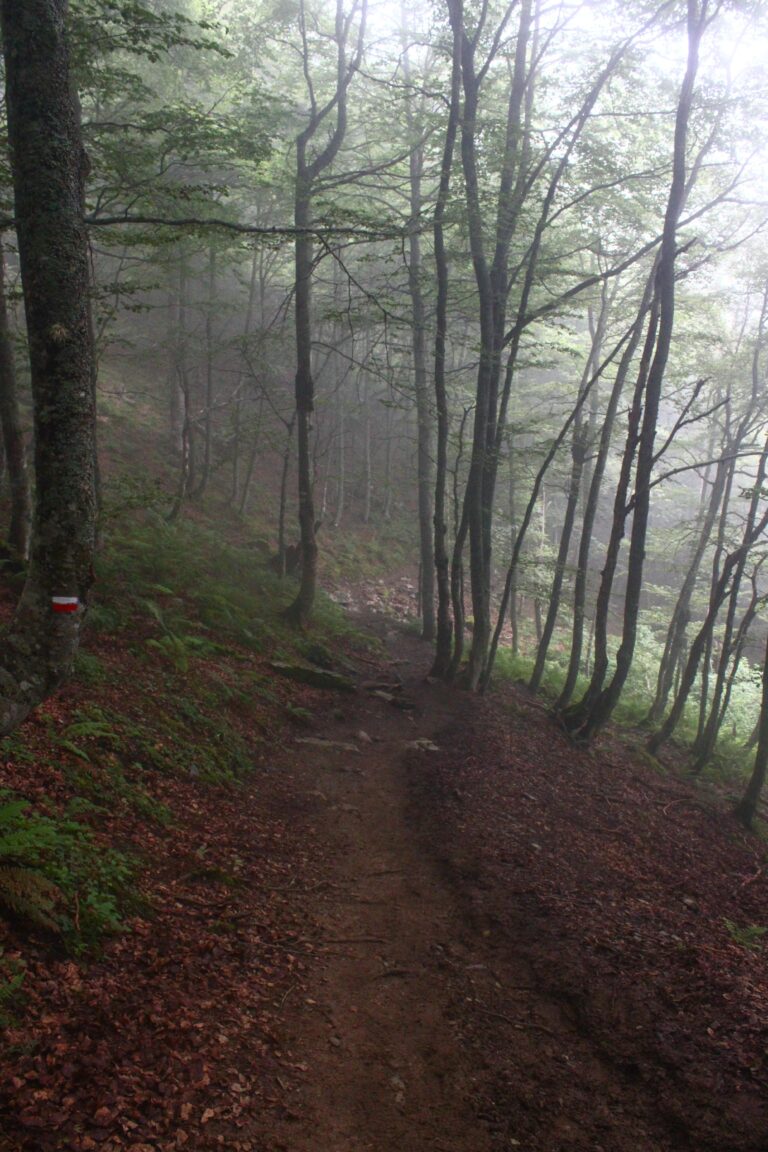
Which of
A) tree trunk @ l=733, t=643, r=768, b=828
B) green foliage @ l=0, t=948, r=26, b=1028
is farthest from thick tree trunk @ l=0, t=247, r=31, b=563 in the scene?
tree trunk @ l=733, t=643, r=768, b=828

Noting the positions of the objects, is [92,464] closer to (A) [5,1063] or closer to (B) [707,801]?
(A) [5,1063]

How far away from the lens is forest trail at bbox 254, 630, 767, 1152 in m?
3.60

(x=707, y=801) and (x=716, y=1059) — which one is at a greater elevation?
(x=716, y=1059)

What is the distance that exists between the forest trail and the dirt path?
0.01 m

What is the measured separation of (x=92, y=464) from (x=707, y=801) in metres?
12.4

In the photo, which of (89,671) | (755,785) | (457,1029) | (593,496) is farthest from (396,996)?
(593,496)

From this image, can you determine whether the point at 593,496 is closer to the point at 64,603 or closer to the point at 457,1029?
the point at 457,1029

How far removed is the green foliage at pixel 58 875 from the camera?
3793mm

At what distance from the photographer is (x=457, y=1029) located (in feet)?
14.4

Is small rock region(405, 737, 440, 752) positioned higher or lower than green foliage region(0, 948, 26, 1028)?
lower

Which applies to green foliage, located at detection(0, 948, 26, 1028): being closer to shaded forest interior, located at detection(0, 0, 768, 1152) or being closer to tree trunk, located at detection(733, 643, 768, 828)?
shaded forest interior, located at detection(0, 0, 768, 1152)

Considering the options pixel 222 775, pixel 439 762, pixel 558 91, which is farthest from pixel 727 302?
pixel 222 775

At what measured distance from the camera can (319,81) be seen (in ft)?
60.0

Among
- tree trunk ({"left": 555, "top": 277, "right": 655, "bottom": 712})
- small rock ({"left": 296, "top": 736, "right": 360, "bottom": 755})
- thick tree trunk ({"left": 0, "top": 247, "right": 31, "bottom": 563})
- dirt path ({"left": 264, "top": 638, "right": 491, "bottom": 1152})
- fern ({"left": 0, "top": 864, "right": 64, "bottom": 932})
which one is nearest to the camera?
dirt path ({"left": 264, "top": 638, "right": 491, "bottom": 1152})
